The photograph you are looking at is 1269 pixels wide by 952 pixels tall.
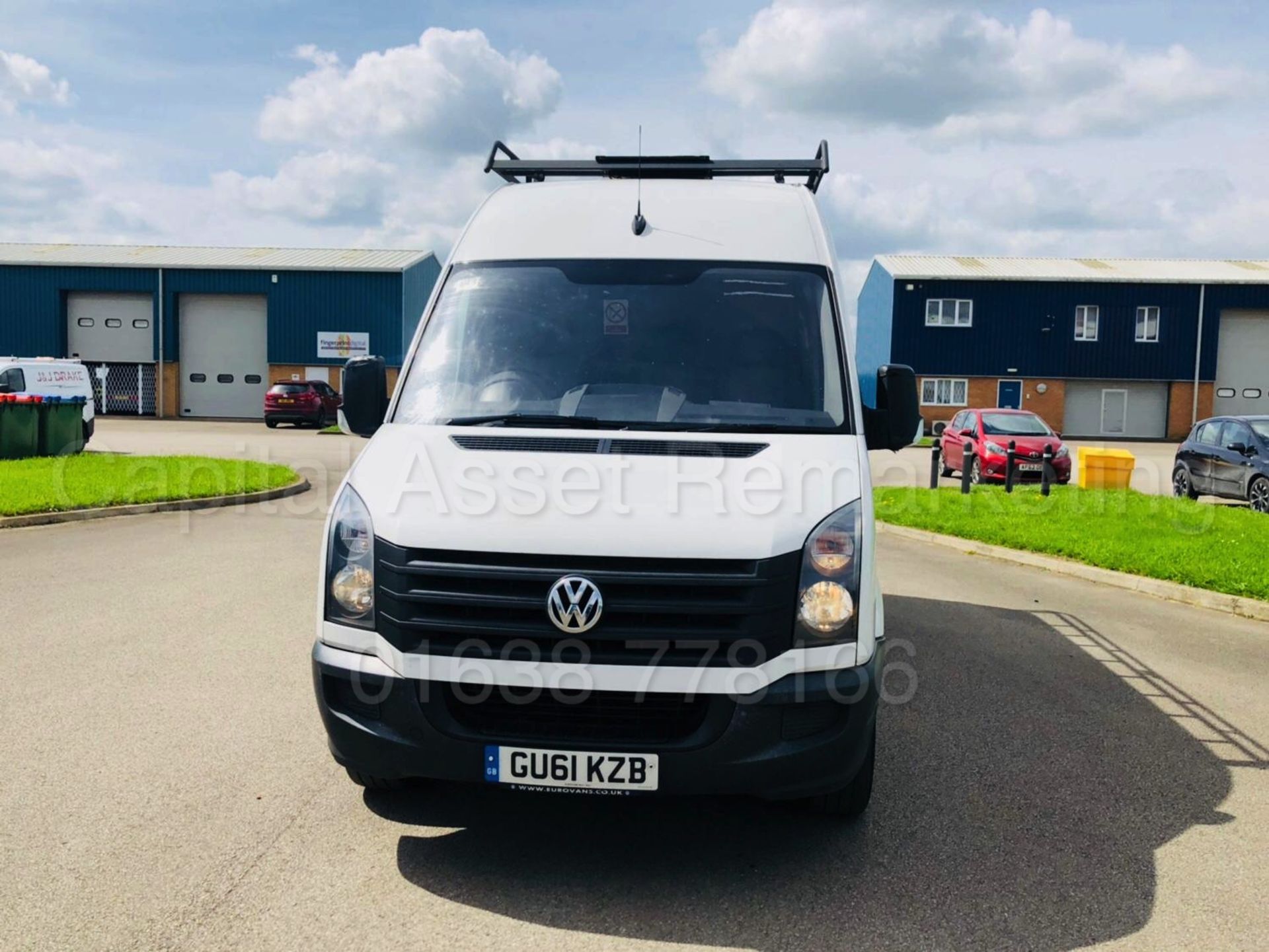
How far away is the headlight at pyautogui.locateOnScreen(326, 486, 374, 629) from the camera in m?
3.71

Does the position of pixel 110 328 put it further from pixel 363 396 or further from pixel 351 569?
pixel 351 569

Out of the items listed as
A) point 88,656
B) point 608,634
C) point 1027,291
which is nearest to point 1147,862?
point 608,634

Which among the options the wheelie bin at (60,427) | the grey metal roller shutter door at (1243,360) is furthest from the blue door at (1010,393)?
the wheelie bin at (60,427)

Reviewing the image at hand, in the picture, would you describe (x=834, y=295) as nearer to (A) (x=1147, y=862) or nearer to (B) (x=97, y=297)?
(A) (x=1147, y=862)

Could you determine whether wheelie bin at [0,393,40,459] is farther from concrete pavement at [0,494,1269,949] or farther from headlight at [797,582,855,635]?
headlight at [797,582,855,635]

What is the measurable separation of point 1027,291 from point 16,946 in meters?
48.7

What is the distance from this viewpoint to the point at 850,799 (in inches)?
164

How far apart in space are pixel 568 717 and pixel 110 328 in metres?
50.8

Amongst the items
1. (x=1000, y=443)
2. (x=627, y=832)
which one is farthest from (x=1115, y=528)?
(x=627, y=832)

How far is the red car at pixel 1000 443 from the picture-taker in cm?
2072

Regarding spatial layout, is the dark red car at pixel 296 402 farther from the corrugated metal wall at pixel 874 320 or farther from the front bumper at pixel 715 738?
the front bumper at pixel 715 738

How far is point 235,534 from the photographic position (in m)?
12.0

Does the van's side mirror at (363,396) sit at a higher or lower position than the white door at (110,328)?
lower

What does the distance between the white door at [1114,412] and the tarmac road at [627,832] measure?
44.3m
